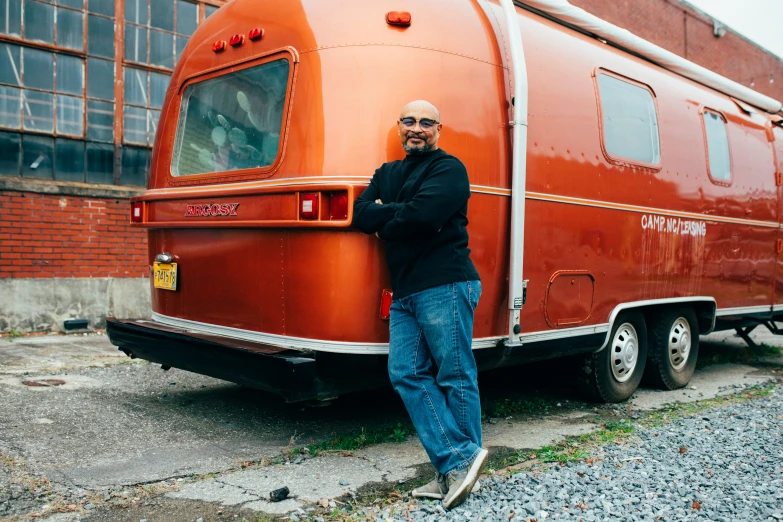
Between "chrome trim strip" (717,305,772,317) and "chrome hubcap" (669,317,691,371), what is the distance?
18.4 inches

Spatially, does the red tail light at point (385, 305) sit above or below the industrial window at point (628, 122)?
below

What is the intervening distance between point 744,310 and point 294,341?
208 inches

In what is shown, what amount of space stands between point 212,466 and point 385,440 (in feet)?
3.72

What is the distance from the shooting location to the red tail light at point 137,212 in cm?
530

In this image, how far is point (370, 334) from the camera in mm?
4117

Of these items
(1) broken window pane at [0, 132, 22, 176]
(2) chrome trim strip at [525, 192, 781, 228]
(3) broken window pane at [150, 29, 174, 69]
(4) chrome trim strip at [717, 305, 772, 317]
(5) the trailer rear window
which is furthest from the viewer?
(3) broken window pane at [150, 29, 174, 69]

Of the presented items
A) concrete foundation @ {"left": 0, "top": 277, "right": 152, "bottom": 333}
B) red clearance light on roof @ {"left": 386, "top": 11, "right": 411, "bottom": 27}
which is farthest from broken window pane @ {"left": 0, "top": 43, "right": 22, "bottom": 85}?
red clearance light on roof @ {"left": 386, "top": 11, "right": 411, "bottom": 27}

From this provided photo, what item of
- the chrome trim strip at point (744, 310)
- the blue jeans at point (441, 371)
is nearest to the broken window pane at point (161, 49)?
the blue jeans at point (441, 371)

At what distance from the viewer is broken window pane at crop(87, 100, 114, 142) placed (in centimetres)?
897

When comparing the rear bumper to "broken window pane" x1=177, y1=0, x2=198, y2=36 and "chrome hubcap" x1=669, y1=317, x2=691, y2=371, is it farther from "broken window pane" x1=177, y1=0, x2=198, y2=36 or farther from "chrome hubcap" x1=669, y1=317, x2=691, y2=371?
"broken window pane" x1=177, y1=0, x2=198, y2=36

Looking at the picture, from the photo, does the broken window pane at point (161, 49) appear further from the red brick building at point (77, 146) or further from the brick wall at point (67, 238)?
the brick wall at point (67, 238)

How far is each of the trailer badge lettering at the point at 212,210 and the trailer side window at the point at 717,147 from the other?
456 centimetres

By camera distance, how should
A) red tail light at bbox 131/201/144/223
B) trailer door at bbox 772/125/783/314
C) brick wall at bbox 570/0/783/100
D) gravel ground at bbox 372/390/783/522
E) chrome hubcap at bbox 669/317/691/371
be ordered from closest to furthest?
gravel ground at bbox 372/390/783/522, red tail light at bbox 131/201/144/223, chrome hubcap at bbox 669/317/691/371, trailer door at bbox 772/125/783/314, brick wall at bbox 570/0/783/100

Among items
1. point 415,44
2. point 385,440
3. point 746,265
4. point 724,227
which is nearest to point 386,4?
point 415,44
